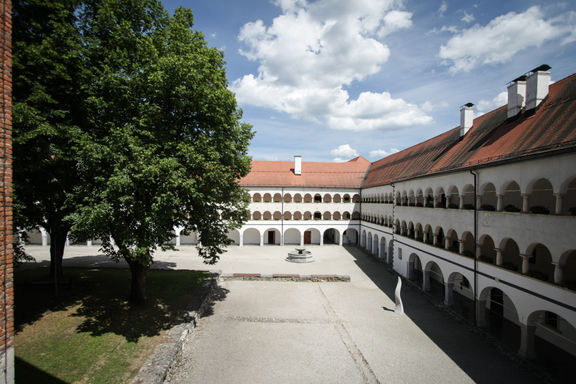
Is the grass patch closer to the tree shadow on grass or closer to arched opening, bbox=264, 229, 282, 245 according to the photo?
the tree shadow on grass

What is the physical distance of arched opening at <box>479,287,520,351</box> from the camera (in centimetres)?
1396

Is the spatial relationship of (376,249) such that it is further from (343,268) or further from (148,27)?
(148,27)

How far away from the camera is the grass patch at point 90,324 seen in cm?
1005

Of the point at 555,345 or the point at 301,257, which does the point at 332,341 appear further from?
the point at 301,257

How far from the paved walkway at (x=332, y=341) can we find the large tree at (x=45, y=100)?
8526 mm

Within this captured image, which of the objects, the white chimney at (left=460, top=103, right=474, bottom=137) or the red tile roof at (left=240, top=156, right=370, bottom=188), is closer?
the white chimney at (left=460, top=103, right=474, bottom=137)

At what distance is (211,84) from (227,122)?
6.07 feet

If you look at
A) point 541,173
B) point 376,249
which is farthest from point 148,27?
point 376,249

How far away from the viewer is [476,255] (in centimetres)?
1490

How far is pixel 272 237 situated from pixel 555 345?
3174cm

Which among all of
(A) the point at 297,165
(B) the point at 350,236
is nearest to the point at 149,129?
(A) the point at 297,165

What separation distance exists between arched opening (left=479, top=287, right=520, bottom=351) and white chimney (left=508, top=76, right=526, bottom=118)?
9985 millimetres

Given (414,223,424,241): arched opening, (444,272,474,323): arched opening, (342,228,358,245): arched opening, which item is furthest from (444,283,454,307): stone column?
(342,228,358,245): arched opening

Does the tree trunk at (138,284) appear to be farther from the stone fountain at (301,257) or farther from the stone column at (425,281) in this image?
the stone column at (425,281)
